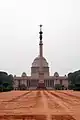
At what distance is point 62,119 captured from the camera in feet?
62.7

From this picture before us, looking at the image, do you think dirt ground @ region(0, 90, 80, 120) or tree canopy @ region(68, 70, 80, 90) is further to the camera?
tree canopy @ region(68, 70, 80, 90)

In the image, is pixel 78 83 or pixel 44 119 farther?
pixel 78 83

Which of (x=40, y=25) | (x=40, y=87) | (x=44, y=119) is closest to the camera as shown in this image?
(x=44, y=119)

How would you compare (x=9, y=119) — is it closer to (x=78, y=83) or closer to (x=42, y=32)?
(x=78, y=83)

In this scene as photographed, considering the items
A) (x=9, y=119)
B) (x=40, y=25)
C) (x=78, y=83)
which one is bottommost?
(x=9, y=119)

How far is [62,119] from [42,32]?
14892cm

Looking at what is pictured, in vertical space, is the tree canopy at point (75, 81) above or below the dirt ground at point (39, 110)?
above

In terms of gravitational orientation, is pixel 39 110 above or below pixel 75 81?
below

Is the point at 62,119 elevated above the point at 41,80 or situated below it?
below

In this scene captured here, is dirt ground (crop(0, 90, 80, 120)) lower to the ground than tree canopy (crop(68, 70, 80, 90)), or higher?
lower

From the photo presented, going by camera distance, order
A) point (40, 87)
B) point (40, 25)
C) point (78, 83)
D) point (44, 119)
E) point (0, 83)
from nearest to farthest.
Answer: point (44, 119) → point (78, 83) → point (0, 83) → point (40, 87) → point (40, 25)

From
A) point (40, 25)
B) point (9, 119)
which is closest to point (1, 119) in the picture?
point (9, 119)

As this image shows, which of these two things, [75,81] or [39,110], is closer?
[39,110]

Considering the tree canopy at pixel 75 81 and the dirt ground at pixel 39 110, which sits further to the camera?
the tree canopy at pixel 75 81
